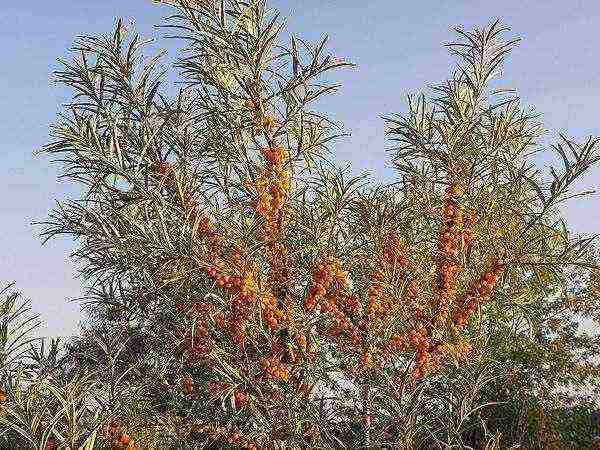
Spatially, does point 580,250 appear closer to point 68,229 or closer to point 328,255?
point 328,255

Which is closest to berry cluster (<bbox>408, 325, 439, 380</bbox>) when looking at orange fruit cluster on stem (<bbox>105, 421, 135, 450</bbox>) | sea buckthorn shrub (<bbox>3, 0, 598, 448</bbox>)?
sea buckthorn shrub (<bbox>3, 0, 598, 448</bbox>)

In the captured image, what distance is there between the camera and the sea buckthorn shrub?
7.45 m

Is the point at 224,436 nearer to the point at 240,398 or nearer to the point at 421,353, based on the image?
the point at 240,398

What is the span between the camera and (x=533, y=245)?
820cm

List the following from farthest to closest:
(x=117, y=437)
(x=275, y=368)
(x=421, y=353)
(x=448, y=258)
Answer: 1. (x=448, y=258)
2. (x=421, y=353)
3. (x=275, y=368)
4. (x=117, y=437)

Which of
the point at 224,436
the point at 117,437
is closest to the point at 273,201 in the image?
the point at 224,436

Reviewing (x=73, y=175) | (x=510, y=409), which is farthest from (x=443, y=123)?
(x=510, y=409)

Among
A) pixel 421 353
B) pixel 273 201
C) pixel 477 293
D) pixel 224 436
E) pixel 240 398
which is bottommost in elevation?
pixel 224 436

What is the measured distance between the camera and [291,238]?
25.2 feet

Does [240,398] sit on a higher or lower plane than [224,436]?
higher

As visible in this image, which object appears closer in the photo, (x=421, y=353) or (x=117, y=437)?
(x=117, y=437)

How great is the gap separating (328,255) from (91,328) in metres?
3.49

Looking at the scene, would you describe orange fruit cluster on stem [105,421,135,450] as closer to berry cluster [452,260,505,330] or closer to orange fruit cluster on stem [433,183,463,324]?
orange fruit cluster on stem [433,183,463,324]

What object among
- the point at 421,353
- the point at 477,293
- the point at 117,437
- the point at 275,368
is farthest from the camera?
the point at 477,293
